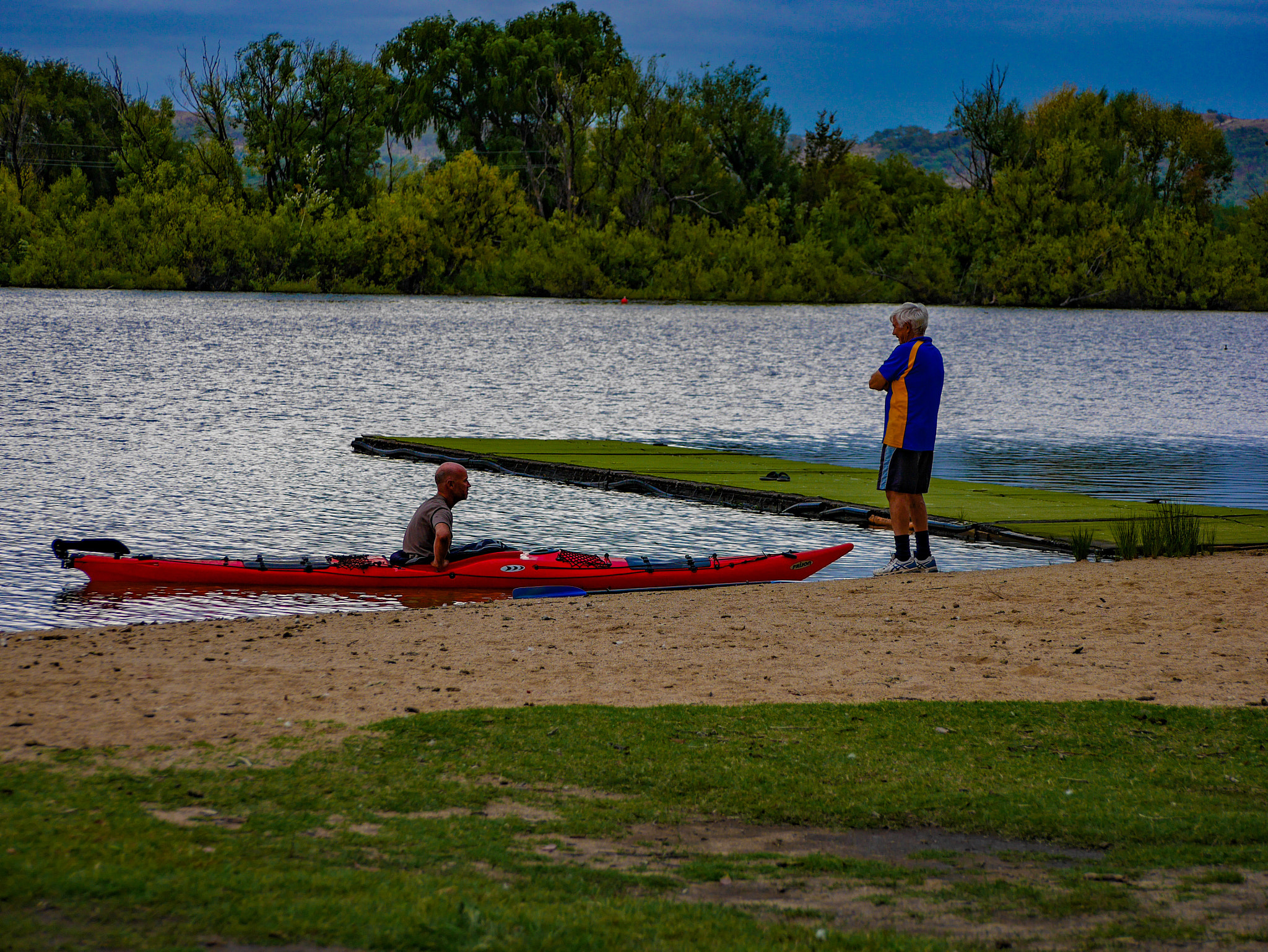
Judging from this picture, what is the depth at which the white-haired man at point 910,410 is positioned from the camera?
11273 mm

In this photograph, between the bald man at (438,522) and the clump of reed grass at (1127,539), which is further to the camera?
the clump of reed grass at (1127,539)

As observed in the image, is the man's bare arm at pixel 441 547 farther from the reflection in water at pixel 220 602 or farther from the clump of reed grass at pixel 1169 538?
the clump of reed grass at pixel 1169 538

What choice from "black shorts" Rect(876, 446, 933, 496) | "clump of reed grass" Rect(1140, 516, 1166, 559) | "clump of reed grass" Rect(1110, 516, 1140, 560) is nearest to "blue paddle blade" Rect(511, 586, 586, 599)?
"black shorts" Rect(876, 446, 933, 496)

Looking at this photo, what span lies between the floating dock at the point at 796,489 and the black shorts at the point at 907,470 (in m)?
3.11

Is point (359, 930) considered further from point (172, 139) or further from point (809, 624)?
point (172, 139)

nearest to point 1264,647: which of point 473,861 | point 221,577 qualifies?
point 473,861

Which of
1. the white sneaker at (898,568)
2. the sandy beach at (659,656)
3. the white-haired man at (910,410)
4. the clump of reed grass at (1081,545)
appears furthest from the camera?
the clump of reed grass at (1081,545)

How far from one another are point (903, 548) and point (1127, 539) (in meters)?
2.73

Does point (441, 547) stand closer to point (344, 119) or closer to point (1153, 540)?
point (1153, 540)

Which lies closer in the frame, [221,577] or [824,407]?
[221,577]

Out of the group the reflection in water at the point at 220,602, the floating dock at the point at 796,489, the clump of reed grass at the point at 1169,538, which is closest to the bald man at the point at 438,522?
the reflection in water at the point at 220,602

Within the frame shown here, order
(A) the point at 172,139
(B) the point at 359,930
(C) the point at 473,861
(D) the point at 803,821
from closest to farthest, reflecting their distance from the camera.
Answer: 1. (B) the point at 359,930
2. (C) the point at 473,861
3. (D) the point at 803,821
4. (A) the point at 172,139

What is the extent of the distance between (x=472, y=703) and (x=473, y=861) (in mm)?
2733

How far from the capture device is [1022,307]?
101 meters
